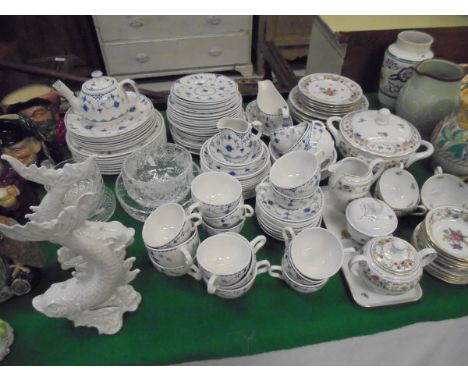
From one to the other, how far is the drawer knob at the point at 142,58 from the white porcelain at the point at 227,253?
193 cm

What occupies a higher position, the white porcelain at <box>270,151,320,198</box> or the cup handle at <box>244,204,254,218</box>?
the white porcelain at <box>270,151,320,198</box>

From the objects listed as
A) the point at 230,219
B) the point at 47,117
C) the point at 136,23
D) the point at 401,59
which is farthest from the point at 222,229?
the point at 136,23

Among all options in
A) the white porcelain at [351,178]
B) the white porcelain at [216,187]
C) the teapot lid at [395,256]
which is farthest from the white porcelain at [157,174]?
the teapot lid at [395,256]

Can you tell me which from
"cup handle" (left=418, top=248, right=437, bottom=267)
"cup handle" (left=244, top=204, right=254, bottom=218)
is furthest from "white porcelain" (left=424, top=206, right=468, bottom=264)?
"cup handle" (left=244, top=204, right=254, bottom=218)

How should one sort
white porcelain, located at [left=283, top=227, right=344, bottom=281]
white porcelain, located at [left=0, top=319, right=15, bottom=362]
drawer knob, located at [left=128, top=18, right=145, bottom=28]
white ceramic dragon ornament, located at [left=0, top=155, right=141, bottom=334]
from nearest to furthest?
white ceramic dragon ornament, located at [left=0, top=155, right=141, bottom=334]
white porcelain, located at [left=0, top=319, right=15, bottom=362]
white porcelain, located at [left=283, top=227, right=344, bottom=281]
drawer knob, located at [left=128, top=18, right=145, bottom=28]

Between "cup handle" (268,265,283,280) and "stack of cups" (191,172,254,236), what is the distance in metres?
0.12

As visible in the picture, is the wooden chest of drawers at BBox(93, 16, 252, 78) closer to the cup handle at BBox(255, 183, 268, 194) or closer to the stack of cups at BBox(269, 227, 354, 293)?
the cup handle at BBox(255, 183, 268, 194)

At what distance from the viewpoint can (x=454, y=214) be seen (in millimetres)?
849

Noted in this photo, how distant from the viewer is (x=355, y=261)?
75 centimetres

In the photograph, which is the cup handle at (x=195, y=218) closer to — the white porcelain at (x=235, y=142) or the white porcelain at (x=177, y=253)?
the white porcelain at (x=177, y=253)

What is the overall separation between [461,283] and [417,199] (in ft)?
0.73

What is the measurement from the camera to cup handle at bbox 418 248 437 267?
74cm

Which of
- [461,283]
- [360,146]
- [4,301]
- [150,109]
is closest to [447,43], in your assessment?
[360,146]

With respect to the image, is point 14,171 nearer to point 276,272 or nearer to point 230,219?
point 230,219
